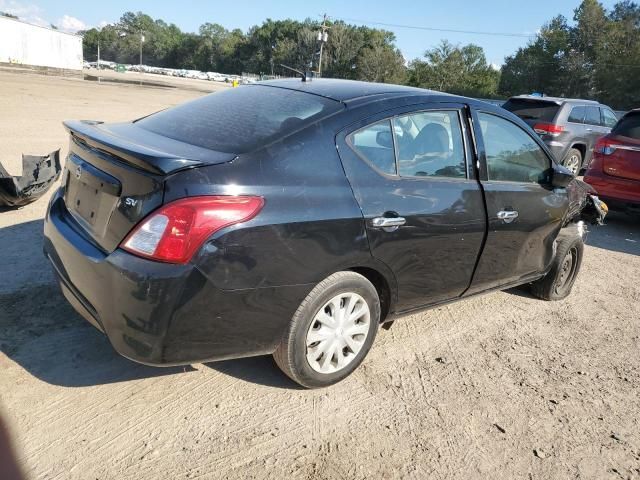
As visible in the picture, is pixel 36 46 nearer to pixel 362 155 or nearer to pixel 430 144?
pixel 430 144

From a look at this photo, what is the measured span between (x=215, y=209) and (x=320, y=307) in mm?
782

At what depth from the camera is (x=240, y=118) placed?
9.77 ft

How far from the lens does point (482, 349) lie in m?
3.65

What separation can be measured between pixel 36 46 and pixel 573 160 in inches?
2217

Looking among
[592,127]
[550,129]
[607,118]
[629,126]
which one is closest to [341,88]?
[629,126]

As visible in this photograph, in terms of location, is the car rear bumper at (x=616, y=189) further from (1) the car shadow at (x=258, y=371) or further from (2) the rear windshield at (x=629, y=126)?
(1) the car shadow at (x=258, y=371)

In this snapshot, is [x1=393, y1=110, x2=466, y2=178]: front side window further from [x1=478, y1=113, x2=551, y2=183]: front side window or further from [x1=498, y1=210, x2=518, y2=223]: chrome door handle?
[x1=498, y1=210, x2=518, y2=223]: chrome door handle

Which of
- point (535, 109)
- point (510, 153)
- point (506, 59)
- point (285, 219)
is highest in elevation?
point (506, 59)

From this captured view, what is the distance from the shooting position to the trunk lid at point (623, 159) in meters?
7.12

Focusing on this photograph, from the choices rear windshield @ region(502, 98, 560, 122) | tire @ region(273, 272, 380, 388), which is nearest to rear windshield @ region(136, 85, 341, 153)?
tire @ region(273, 272, 380, 388)

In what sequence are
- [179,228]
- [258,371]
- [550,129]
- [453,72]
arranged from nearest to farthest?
1. [179,228]
2. [258,371]
3. [550,129]
4. [453,72]

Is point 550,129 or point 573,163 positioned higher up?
point 550,129

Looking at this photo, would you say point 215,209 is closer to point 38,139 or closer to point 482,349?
point 482,349

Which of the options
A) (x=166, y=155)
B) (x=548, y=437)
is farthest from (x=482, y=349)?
(x=166, y=155)
